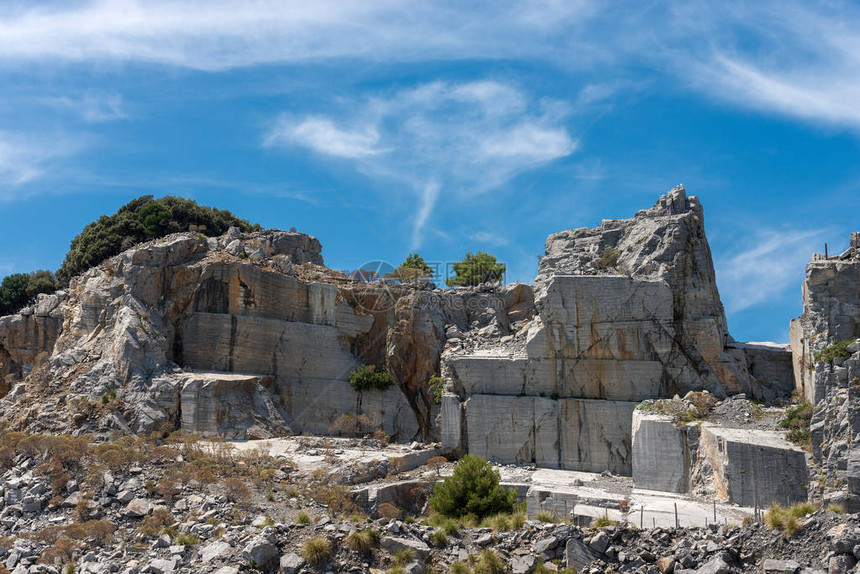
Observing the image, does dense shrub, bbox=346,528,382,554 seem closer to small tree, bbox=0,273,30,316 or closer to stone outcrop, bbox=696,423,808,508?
stone outcrop, bbox=696,423,808,508

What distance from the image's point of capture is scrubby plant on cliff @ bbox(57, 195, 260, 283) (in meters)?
49.1

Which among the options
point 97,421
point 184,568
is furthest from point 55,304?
point 184,568

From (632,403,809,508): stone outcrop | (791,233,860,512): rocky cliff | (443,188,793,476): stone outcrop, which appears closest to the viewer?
(791,233,860,512): rocky cliff

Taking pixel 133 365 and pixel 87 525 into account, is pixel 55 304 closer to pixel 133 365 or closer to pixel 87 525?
pixel 133 365

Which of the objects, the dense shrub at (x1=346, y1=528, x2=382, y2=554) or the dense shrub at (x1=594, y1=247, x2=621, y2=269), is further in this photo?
the dense shrub at (x1=594, y1=247, x2=621, y2=269)

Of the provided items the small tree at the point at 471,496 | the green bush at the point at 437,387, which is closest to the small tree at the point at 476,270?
the green bush at the point at 437,387

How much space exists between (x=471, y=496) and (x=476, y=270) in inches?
1199

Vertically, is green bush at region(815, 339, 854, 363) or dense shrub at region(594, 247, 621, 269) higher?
dense shrub at region(594, 247, 621, 269)

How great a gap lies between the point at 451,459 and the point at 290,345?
10180mm

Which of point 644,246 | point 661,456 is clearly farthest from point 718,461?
point 644,246

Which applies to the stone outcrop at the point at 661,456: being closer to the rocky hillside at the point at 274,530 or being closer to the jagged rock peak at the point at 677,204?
the rocky hillside at the point at 274,530

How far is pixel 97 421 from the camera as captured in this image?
3200 cm

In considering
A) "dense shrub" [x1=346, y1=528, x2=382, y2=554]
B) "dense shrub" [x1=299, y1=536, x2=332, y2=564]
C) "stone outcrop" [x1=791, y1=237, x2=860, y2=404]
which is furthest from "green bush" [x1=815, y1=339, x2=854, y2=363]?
"dense shrub" [x1=299, y1=536, x2=332, y2=564]

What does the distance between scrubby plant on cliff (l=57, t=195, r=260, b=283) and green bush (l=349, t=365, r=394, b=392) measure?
576 inches
